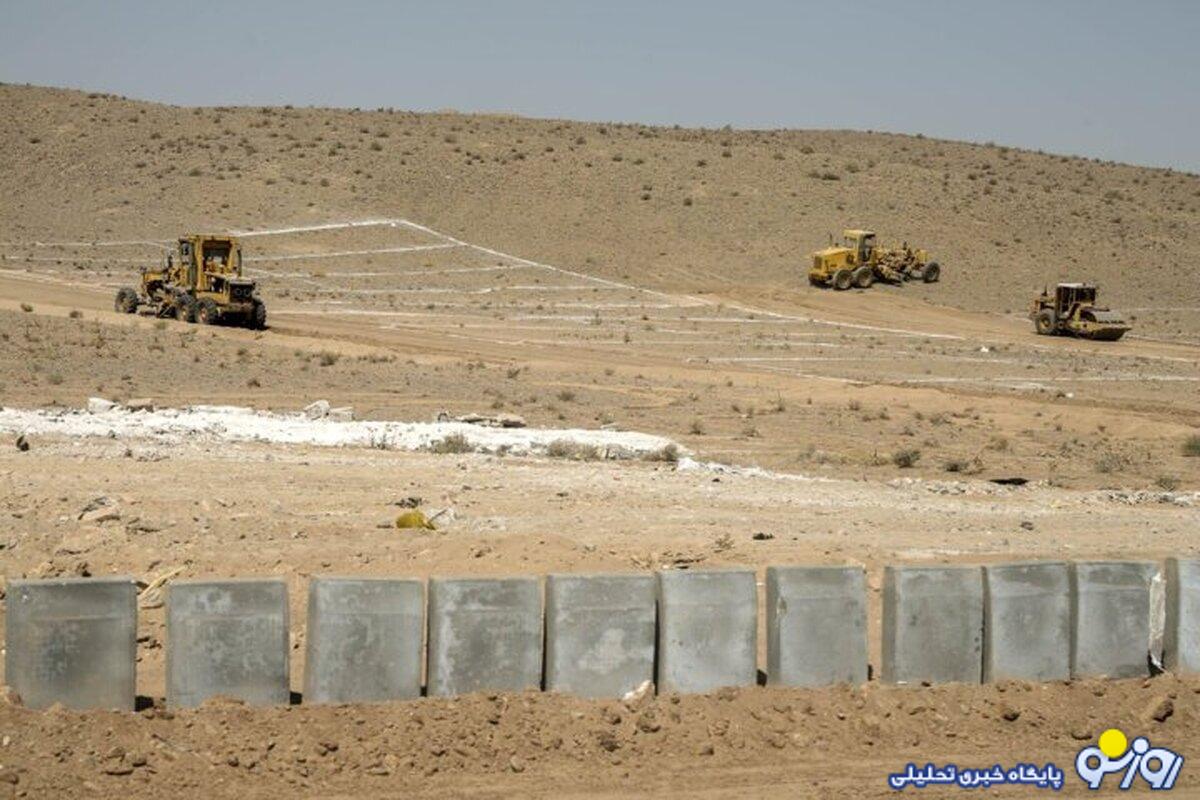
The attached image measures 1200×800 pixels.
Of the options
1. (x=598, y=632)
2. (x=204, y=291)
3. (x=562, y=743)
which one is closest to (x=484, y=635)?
(x=598, y=632)

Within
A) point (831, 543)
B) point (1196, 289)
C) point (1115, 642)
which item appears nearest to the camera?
point (1115, 642)

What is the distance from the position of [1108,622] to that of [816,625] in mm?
2377

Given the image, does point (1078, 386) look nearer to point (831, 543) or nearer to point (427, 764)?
point (831, 543)

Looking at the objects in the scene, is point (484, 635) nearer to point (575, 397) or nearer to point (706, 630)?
point (706, 630)

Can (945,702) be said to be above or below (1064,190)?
below

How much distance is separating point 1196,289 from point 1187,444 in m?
49.0

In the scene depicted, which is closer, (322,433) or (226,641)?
(226,641)

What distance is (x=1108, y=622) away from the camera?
1182 cm

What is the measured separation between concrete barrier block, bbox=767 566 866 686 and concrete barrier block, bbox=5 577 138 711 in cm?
424

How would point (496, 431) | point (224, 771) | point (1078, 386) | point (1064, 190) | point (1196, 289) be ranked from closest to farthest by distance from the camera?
point (224, 771) < point (496, 431) < point (1078, 386) < point (1196, 289) < point (1064, 190)

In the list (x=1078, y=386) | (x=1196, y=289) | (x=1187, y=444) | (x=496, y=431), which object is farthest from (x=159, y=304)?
(x=1196, y=289)

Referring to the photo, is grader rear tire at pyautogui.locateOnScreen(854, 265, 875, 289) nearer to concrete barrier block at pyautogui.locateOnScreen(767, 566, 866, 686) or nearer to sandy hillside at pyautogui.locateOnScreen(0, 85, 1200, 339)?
sandy hillside at pyautogui.locateOnScreen(0, 85, 1200, 339)

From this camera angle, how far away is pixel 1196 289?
72750 mm

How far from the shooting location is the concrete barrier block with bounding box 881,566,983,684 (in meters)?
11.3
